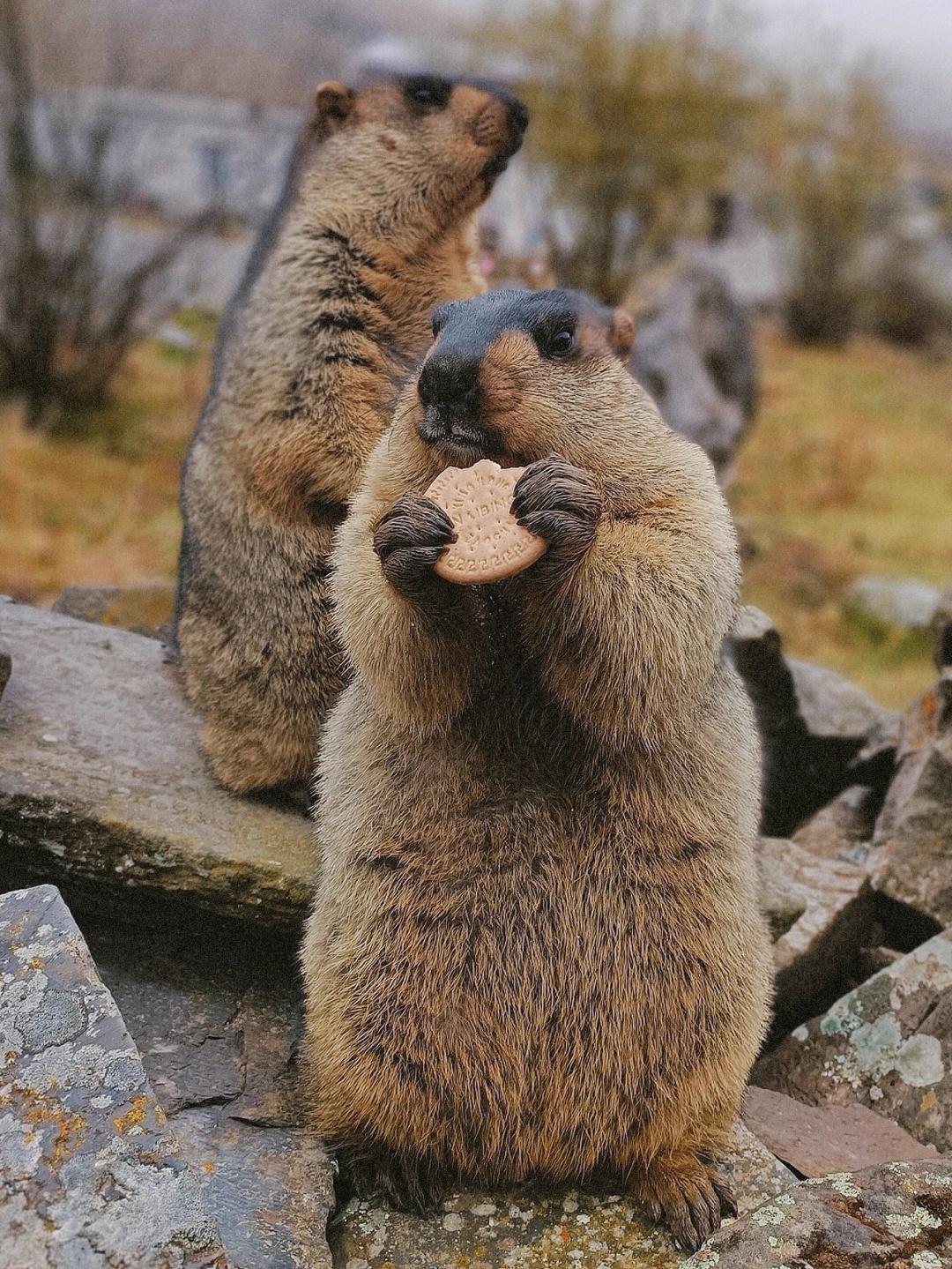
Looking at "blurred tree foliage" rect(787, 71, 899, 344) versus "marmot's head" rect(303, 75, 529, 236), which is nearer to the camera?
"marmot's head" rect(303, 75, 529, 236)

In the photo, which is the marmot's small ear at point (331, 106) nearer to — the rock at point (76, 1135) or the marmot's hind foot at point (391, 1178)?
the rock at point (76, 1135)

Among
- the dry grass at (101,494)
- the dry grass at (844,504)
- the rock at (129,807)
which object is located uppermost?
the rock at (129,807)

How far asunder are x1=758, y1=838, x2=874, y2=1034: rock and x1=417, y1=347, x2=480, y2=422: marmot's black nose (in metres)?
2.11

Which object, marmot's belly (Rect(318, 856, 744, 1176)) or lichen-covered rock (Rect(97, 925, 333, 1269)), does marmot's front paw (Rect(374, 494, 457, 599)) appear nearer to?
marmot's belly (Rect(318, 856, 744, 1176))

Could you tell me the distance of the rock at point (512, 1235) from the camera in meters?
3.17

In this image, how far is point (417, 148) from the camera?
192 inches

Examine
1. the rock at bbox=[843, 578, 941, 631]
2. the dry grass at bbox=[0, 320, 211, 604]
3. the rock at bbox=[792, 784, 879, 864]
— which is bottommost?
the dry grass at bbox=[0, 320, 211, 604]

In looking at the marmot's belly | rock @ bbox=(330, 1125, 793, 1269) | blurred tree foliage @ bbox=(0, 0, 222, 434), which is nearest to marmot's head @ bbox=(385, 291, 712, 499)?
the marmot's belly

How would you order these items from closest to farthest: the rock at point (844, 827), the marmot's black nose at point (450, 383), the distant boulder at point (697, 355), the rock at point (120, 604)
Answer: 1. the marmot's black nose at point (450, 383)
2. the rock at point (844, 827)
3. the rock at point (120, 604)
4. the distant boulder at point (697, 355)

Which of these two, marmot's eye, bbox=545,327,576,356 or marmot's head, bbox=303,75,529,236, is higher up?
marmot's head, bbox=303,75,529,236

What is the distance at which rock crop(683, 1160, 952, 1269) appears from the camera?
290 centimetres

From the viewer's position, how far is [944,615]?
725 cm

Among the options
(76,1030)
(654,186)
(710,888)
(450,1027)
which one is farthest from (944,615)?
(654,186)

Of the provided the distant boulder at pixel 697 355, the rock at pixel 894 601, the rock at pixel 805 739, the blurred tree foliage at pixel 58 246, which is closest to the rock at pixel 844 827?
the rock at pixel 805 739
